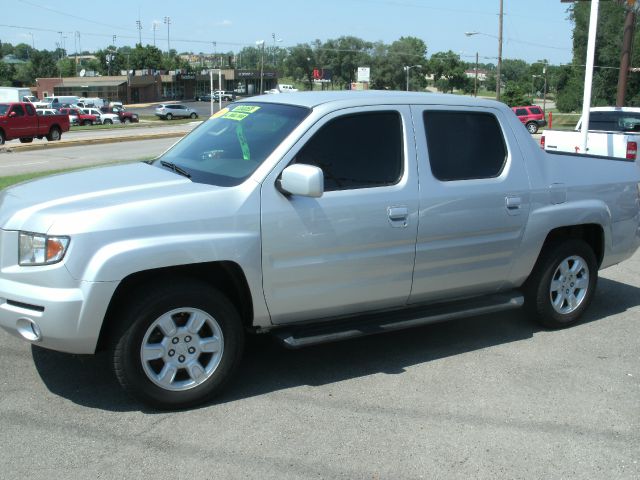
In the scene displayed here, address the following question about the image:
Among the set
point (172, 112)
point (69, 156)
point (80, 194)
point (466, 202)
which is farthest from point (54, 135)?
point (172, 112)

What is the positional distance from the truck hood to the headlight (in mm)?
50

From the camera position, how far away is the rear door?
481cm

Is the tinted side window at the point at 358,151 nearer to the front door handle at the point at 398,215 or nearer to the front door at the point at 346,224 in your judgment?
the front door at the point at 346,224

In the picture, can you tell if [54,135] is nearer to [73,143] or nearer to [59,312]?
[73,143]

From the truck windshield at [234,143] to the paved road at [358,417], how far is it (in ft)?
4.62

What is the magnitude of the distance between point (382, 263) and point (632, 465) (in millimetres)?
1894

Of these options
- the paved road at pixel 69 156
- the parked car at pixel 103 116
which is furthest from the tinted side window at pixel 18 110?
the parked car at pixel 103 116

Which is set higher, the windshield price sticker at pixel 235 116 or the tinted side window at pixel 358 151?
the windshield price sticker at pixel 235 116

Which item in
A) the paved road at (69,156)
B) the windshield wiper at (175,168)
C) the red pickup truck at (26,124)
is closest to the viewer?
the windshield wiper at (175,168)

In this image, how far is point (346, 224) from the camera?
441 centimetres

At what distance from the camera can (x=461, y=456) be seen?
368 cm

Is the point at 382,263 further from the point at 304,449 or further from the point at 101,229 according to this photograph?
the point at 101,229

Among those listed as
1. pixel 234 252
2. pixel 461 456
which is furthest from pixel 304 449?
pixel 234 252

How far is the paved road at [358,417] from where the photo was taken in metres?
3.55
